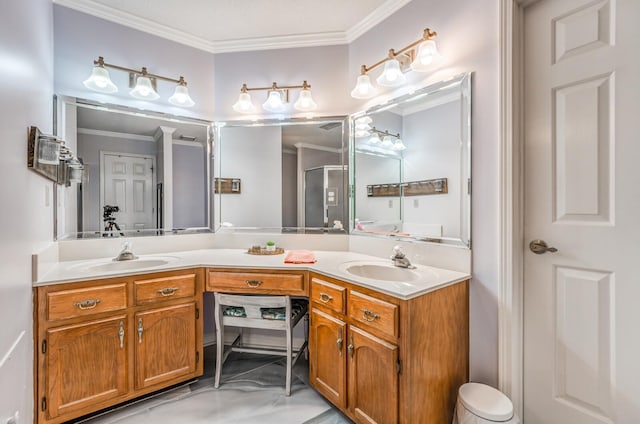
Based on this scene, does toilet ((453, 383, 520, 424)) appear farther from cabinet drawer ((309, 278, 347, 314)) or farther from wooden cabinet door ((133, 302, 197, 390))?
wooden cabinet door ((133, 302, 197, 390))

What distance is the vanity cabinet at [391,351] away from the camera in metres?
1.21

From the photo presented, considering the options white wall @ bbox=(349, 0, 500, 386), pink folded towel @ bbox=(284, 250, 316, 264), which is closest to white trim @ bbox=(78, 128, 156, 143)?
pink folded towel @ bbox=(284, 250, 316, 264)

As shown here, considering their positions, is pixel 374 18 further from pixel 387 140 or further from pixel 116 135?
pixel 116 135

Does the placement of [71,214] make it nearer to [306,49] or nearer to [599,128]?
[306,49]

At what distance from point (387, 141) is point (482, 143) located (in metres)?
0.64

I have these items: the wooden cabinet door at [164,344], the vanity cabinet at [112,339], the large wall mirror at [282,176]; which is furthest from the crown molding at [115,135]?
the wooden cabinet door at [164,344]

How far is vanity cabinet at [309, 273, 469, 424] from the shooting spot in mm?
1213

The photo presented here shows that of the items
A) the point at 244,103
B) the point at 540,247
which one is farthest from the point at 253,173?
the point at 540,247

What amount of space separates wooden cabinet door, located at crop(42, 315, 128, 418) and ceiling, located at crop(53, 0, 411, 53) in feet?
6.62

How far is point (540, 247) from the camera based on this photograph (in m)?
1.30

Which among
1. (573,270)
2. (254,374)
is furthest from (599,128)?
(254,374)

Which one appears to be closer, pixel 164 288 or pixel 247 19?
pixel 164 288

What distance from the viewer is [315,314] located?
5.50 ft

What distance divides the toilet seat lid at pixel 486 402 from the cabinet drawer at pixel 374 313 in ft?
1.42
